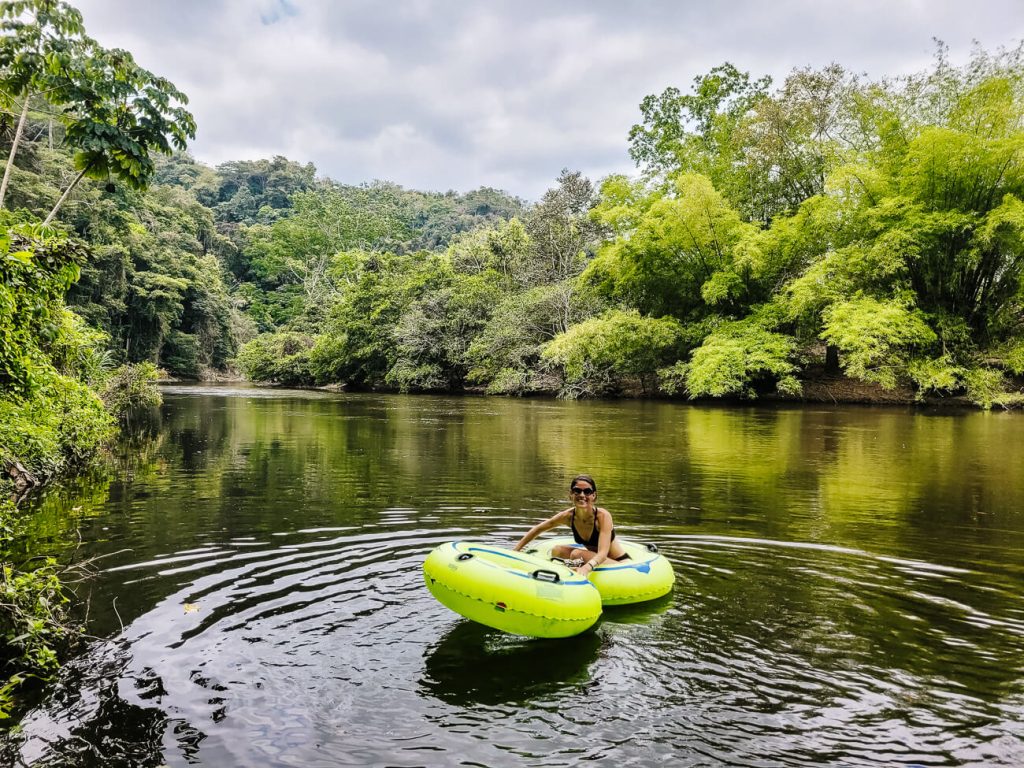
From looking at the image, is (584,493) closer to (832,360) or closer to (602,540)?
(602,540)

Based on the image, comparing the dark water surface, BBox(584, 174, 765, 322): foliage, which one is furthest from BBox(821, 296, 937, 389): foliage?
the dark water surface

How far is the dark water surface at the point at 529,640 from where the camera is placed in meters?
3.18

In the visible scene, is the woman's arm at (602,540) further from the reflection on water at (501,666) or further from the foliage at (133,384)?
the foliage at (133,384)

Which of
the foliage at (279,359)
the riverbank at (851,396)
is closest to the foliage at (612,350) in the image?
the riverbank at (851,396)

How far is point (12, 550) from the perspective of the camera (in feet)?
19.8

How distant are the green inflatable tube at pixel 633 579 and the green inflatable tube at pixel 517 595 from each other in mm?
507

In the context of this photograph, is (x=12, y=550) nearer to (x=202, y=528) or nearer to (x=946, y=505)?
(x=202, y=528)

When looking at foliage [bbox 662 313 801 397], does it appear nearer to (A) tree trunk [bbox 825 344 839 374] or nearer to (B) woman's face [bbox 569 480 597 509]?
(A) tree trunk [bbox 825 344 839 374]

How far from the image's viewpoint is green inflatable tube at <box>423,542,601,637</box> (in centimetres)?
414

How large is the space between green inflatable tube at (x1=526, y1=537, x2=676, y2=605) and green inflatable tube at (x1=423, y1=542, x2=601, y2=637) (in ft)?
1.66

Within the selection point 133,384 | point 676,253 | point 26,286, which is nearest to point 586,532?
point 26,286

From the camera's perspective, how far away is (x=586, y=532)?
5465 mm

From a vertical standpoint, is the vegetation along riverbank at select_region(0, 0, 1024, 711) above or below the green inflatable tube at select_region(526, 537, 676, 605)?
above

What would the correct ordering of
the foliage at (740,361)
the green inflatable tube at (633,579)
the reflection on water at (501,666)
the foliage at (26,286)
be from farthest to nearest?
the foliage at (740,361) → the foliage at (26,286) → the green inflatable tube at (633,579) → the reflection on water at (501,666)
